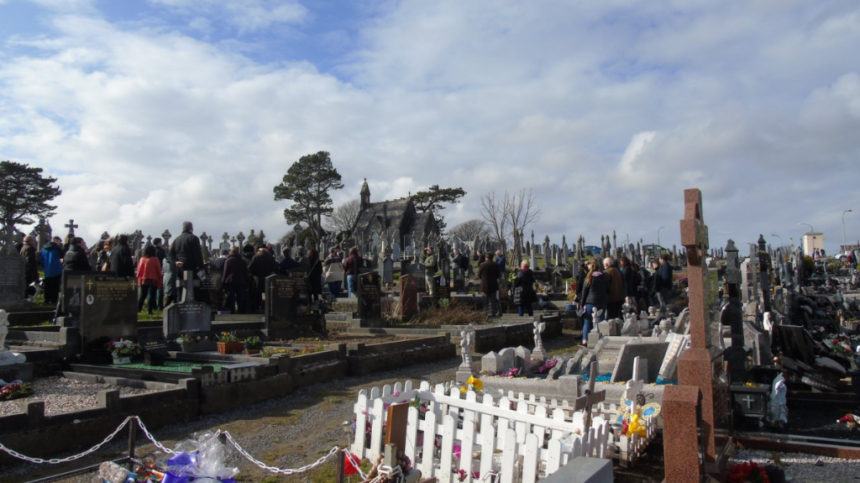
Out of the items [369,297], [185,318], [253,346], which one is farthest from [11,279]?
[369,297]

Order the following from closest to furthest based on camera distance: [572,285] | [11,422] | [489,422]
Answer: [489,422], [11,422], [572,285]

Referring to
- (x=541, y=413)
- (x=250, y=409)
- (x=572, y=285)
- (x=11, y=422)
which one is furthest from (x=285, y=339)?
(x=572, y=285)

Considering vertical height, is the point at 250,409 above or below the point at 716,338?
below

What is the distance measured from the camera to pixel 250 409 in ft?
24.7

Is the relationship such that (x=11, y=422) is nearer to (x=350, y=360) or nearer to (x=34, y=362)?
(x=34, y=362)

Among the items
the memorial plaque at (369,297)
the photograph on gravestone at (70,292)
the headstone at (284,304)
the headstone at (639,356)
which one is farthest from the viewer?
the memorial plaque at (369,297)

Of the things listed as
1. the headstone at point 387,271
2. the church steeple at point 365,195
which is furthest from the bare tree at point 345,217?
the headstone at point 387,271

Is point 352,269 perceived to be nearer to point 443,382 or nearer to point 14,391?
point 443,382

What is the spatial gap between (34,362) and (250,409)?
3.79 m

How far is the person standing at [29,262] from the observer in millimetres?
14305

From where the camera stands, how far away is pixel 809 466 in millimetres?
5629

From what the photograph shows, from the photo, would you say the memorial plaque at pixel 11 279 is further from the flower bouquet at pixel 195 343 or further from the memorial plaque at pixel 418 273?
the memorial plaque at pixel 418 273

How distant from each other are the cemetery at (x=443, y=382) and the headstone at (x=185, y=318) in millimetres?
25

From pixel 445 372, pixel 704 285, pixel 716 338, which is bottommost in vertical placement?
pixel 445 372
